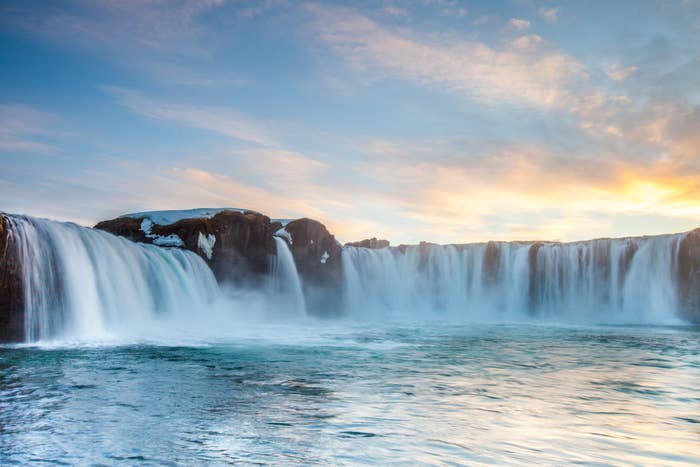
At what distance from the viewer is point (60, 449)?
496cm

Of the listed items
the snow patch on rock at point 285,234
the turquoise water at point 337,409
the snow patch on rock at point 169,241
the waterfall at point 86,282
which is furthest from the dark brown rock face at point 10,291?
the snow patch on rock at point 285,234

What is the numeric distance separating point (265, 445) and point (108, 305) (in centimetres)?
1552

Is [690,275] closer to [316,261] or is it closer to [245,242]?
[316,261]

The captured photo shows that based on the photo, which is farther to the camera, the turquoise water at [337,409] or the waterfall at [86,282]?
the waterfall at [86,282]

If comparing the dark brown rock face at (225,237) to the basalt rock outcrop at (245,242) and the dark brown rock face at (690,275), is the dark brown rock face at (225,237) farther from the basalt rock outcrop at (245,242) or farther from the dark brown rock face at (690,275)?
the dark brown rock face at (690,275)

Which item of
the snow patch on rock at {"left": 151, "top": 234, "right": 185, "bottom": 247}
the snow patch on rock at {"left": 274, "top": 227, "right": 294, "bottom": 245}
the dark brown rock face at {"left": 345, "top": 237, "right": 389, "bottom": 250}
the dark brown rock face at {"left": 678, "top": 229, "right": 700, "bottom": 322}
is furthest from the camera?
the dark brown rock face at {"left": 345, "top": 237, "right": 389, "bottom": 250}

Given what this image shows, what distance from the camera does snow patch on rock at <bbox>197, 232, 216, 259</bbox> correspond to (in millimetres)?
29688

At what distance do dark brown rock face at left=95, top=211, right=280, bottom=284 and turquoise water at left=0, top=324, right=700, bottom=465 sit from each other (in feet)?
54.1

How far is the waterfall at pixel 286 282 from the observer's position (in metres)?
35.8

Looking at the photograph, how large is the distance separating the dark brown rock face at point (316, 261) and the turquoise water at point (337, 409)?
81.0 feet

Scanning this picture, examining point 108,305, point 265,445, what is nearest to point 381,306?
point 108,305

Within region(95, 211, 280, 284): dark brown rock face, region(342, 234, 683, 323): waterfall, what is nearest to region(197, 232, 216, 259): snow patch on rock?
region(95, 211, 280, 284): dark brown rock face

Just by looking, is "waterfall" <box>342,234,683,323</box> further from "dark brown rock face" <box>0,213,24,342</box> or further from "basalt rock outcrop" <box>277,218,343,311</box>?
"dark brown rock face" <box>0,213,24,342</box>

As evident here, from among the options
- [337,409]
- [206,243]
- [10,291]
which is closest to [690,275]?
[206,243]
